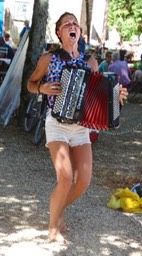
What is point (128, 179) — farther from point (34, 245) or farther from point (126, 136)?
point (126, 136)

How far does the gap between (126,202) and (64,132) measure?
1.55 metres

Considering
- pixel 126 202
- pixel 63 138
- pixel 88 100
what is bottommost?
pixel 126 202

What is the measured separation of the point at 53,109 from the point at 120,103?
1.95ft

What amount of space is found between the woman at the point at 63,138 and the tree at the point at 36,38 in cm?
521

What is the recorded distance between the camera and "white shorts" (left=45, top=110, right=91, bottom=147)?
15.3ft

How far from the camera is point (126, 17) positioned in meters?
43.8

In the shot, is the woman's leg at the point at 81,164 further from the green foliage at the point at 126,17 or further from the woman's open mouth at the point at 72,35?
the green foliage at the point at 126,17

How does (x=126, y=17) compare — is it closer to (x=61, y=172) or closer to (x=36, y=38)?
(x=36, y=38)

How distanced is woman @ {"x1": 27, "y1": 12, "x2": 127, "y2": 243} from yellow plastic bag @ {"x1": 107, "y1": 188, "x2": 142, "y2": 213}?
1206 mm

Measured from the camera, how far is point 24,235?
493 centimetres

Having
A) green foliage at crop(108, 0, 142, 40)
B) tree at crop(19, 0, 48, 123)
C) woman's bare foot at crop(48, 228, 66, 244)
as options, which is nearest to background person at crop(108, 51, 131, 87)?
tree at crop(19, 0, 48, 123)

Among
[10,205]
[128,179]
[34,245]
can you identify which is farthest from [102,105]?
[128,179]

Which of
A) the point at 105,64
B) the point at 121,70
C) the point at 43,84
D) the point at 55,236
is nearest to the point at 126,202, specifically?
the point at 55,236

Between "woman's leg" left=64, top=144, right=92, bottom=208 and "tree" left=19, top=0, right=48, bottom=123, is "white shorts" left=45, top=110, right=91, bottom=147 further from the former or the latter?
"tree" left=19, top=0, right=48, bottom=123
